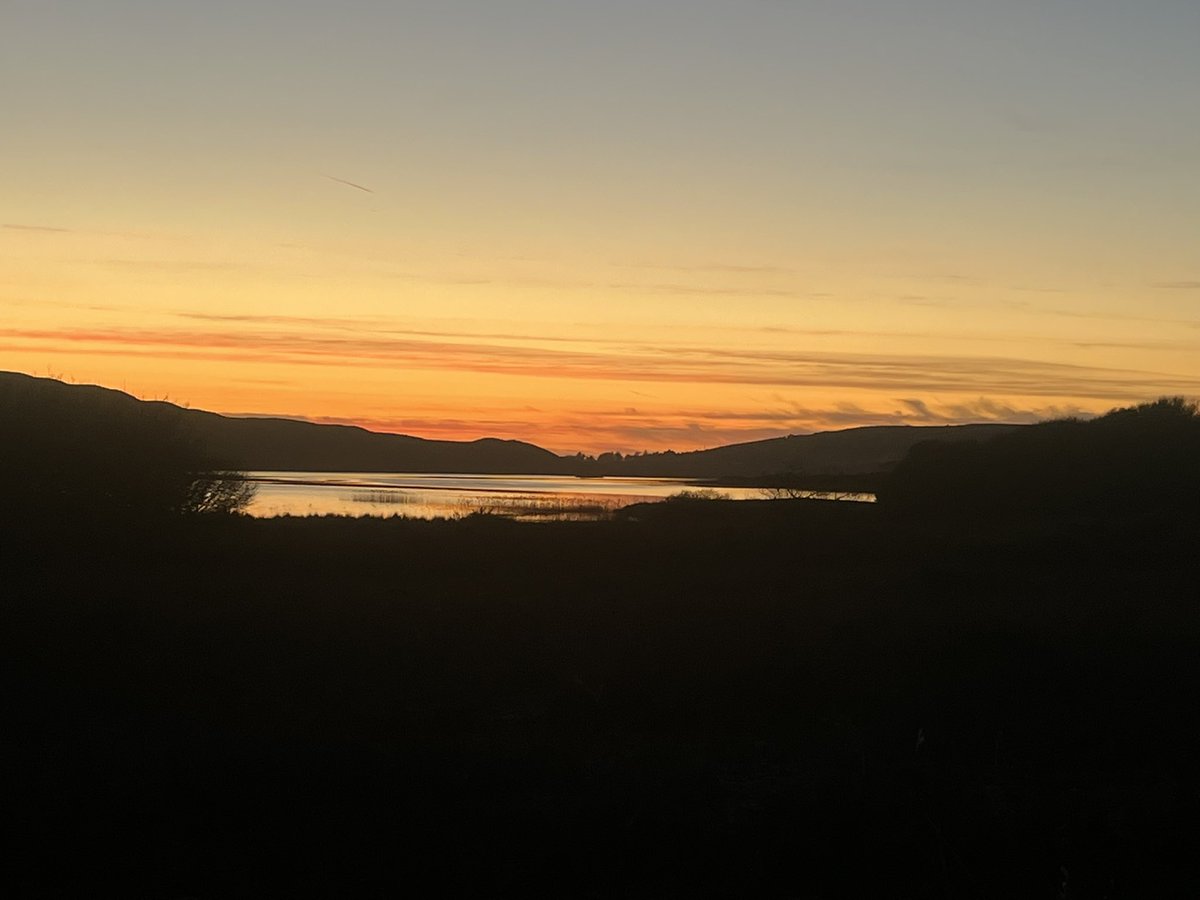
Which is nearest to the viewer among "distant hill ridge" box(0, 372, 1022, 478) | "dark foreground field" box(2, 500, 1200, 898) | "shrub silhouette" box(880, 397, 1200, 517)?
"dark foreground field" box(2, 500, 1200, 898)

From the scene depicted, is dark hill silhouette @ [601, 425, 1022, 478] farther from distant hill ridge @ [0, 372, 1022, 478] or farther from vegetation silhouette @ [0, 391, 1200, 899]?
vegetation silhouette @ [0, 391, 1200, 899]

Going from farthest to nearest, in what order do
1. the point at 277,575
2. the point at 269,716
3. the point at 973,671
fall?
the point at 277,575
the point at 973,671
the point at 269,716

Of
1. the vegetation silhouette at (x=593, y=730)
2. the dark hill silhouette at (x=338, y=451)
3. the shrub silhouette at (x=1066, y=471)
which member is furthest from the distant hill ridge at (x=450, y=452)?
the vegetation silhouette at (x=593, y=730)

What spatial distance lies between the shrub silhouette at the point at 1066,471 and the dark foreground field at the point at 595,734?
1363 inches

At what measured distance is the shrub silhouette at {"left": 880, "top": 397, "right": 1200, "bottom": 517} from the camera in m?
59.3

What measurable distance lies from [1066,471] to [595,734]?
5785 cm

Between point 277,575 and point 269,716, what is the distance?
12.7 metres

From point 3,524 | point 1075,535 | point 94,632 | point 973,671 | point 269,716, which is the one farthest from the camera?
point 1075,535

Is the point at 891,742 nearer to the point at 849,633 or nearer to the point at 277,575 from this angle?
the point at 849,633

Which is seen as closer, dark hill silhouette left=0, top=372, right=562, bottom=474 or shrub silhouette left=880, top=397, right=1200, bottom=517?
shrub silhouette left=880, top=397, right=1200, bottom=517

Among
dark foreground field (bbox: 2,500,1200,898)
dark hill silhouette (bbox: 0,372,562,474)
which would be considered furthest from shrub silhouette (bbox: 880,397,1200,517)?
dark hill silhouette (bbox: 0,372,562,474)

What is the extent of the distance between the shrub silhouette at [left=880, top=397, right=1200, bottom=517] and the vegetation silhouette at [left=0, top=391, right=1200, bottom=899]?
32.4 meters

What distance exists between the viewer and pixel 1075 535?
38.6 m

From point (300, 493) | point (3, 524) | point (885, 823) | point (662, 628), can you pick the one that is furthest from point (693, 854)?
point (300, 493)
